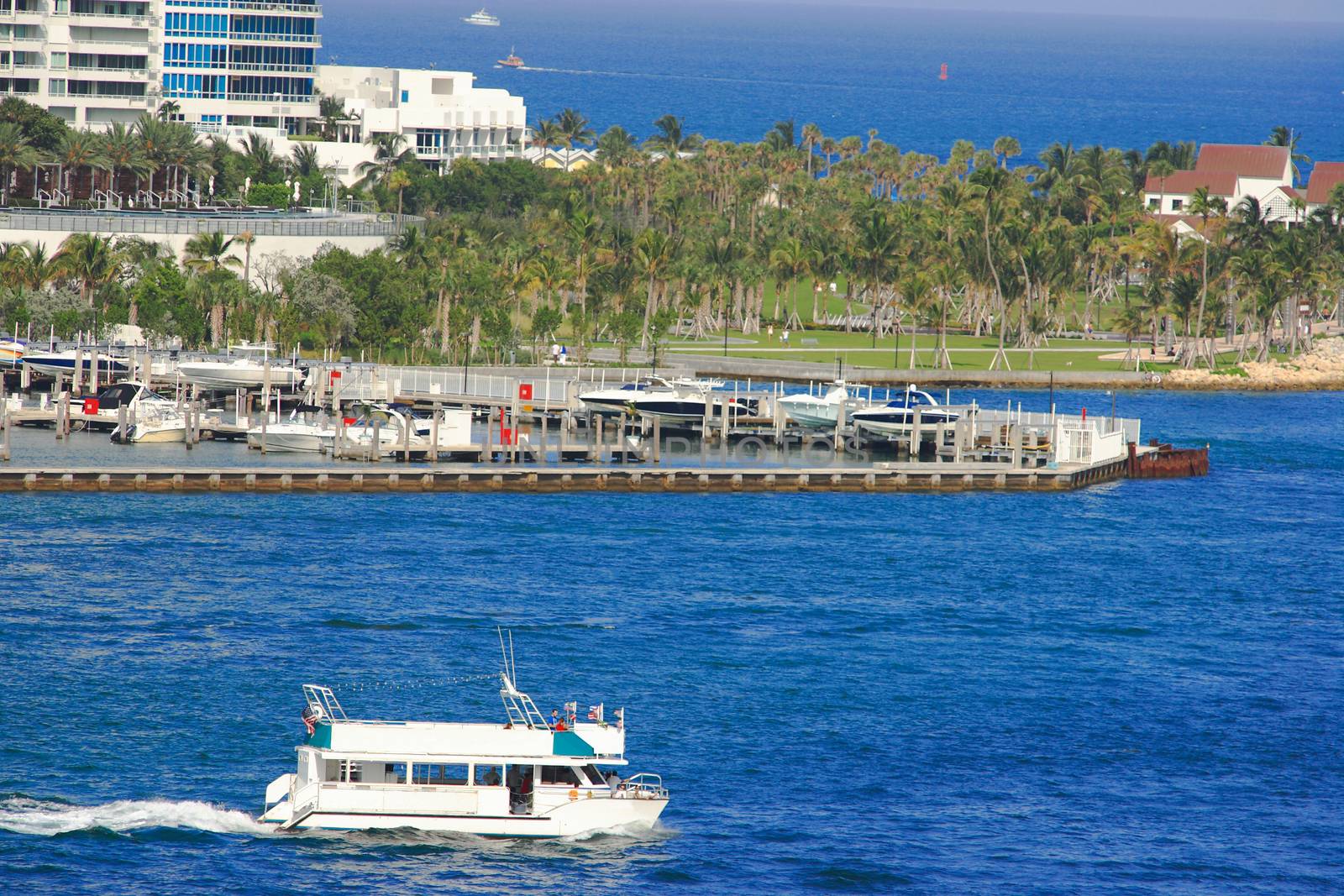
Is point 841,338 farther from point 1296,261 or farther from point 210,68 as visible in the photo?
point 210,68

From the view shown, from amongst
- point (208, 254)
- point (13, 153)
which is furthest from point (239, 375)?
point (13, 153)

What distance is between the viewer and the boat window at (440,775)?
48000 millimetres

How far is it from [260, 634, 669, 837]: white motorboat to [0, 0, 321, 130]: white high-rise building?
453 feet

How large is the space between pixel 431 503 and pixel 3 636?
27336 mm

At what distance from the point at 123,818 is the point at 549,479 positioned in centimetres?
4528

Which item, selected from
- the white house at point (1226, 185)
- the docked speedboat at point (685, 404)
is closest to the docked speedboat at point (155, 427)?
the docked speedboat at point (685, 404)

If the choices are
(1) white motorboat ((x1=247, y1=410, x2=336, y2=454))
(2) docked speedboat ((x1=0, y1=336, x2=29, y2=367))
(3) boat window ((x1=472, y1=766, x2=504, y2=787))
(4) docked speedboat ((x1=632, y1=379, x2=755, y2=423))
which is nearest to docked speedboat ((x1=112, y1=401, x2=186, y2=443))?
(1) white motorboat ((x1=247, y1=410, x2=336, y2=454))

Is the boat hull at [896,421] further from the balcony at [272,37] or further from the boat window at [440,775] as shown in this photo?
the balcony at [272,37]

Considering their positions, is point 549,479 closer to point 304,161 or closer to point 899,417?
point 899,417

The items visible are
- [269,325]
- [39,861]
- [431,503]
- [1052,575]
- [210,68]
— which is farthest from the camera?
[210,68]

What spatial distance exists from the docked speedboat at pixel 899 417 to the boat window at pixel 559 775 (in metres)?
55.5

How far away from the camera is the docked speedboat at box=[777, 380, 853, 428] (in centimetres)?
10456

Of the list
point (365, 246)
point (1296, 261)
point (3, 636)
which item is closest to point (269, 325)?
point (365, 246)

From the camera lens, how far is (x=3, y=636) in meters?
63.6
